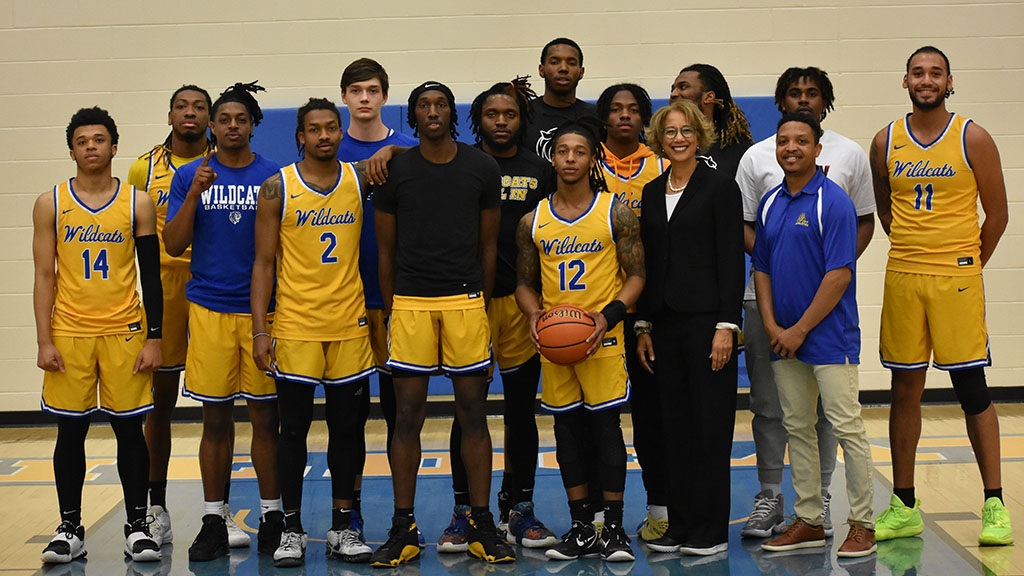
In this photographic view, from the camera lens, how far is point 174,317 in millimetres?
4312

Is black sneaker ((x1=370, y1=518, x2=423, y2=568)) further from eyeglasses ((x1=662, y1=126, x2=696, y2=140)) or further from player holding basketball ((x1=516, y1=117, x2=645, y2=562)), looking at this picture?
eyeglasses ((x1=662, y1=126, x2=696, y2=140))

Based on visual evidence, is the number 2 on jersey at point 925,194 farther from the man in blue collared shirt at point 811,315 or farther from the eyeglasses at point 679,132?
the eyeglasses at point 679,132

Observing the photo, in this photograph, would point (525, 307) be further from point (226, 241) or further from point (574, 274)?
point (226, 241)

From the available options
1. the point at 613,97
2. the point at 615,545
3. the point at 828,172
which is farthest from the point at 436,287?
the point at 828,172

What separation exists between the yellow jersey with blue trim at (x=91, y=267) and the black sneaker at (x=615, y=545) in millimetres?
1974

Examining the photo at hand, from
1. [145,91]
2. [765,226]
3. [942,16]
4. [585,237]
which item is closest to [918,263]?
[765,226]

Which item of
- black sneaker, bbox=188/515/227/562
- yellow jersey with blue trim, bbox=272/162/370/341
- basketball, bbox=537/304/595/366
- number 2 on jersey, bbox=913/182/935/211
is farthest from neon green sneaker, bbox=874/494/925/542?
black sneaker, bbox=188/515/227/562

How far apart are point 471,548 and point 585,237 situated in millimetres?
1259

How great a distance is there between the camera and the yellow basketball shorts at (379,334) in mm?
4188

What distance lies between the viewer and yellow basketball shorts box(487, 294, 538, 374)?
4.14 m

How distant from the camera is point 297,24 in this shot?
22.0 ft

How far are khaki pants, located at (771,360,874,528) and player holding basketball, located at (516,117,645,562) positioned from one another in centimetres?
63

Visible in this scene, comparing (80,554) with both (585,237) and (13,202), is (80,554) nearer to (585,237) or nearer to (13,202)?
(585,237)

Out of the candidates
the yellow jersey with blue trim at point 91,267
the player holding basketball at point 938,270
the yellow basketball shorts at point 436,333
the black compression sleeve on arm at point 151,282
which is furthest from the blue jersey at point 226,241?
the player holding basketball at point 938,270
